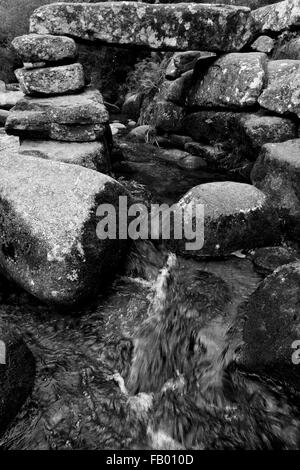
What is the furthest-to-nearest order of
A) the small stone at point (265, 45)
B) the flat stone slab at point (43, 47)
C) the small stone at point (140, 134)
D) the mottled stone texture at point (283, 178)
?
the small stone at point (140, 134) → the small stone at point (265, 45) → the flat stone slab at point (43, 47) → the mottled stone texture at point (283, 178)

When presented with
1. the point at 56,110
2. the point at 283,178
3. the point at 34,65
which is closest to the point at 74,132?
the point at 56,110

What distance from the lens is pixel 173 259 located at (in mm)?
5129

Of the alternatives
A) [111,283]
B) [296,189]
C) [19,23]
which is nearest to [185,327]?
[111,283]

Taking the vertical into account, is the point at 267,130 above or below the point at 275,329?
above

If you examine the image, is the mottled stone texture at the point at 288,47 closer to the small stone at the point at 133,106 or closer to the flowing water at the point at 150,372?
the small stone at the point at 133,106

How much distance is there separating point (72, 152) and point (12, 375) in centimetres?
460

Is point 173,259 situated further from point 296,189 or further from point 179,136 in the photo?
point 179,136

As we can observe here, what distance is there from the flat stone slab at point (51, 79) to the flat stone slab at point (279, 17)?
4.43 meters

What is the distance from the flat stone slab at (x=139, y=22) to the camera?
731 centimetres

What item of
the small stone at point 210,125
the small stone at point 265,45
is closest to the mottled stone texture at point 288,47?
the small stone at point 265,45
